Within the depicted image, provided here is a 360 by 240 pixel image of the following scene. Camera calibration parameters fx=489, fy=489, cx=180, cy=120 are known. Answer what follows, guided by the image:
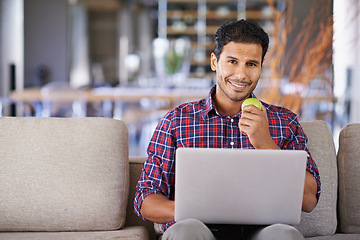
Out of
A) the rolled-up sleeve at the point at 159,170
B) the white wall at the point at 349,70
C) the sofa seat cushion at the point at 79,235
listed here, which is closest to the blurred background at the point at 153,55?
the white wall at the point at 349,70

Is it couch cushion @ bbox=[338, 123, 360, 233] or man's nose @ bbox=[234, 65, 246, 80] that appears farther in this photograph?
couch cushion @ bbox=[338, 123, 360, 233]

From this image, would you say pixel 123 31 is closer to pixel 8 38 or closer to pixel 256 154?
pixel 8 38

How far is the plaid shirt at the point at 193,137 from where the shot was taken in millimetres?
1758

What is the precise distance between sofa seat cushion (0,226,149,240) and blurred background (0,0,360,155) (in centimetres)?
184

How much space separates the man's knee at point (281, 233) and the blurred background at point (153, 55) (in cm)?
201

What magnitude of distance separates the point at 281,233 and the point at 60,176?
3.02ft

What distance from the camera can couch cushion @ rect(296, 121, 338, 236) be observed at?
193 cm

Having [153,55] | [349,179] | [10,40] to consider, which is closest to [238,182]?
[349,179]

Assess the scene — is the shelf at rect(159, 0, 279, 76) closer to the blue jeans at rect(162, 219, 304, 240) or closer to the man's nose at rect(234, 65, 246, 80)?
the man's nose at rect(234, 65, 246, 80)

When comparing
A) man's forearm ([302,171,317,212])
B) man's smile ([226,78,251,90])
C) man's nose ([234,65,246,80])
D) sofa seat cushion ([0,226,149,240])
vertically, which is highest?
man's nose ([234,65,246,80])

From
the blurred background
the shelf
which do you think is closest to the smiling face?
the blurred background

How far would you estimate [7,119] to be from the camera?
198 centimetres

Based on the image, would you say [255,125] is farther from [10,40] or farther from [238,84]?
[10,40]

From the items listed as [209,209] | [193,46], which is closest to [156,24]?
[193,46]
